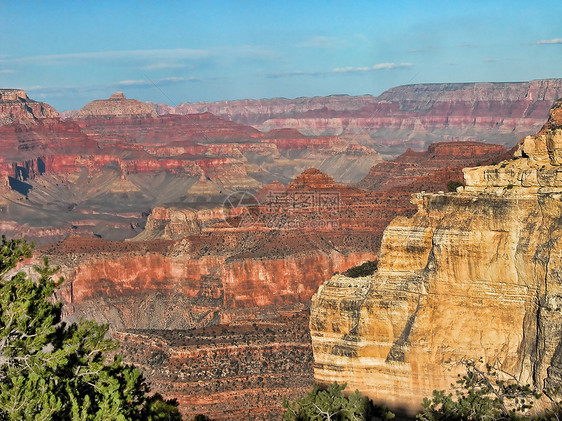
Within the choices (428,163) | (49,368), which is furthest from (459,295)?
(428,163)

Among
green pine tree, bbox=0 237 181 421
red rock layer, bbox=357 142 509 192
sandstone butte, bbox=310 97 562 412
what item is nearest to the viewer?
green pine tree, bbox=0 237 181 421

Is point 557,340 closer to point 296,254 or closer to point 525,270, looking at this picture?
point 525,270

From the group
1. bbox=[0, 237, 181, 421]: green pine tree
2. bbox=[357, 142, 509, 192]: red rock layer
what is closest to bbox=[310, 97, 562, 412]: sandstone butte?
bbox=[0, 237, 181, 421]: green pine tree

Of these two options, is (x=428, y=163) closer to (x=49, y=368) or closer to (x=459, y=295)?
(x=459, y=295)

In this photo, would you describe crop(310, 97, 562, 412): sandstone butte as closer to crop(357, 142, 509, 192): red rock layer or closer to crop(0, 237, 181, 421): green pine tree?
crop(0, 237, 181, 421): green pine tree

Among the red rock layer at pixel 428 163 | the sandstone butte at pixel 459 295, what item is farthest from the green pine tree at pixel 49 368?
the red rock layer at pixel 428 163

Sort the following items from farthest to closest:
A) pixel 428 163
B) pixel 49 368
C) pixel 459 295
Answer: pixel 428 163 < pixel 459 295 < pixel 49 368
